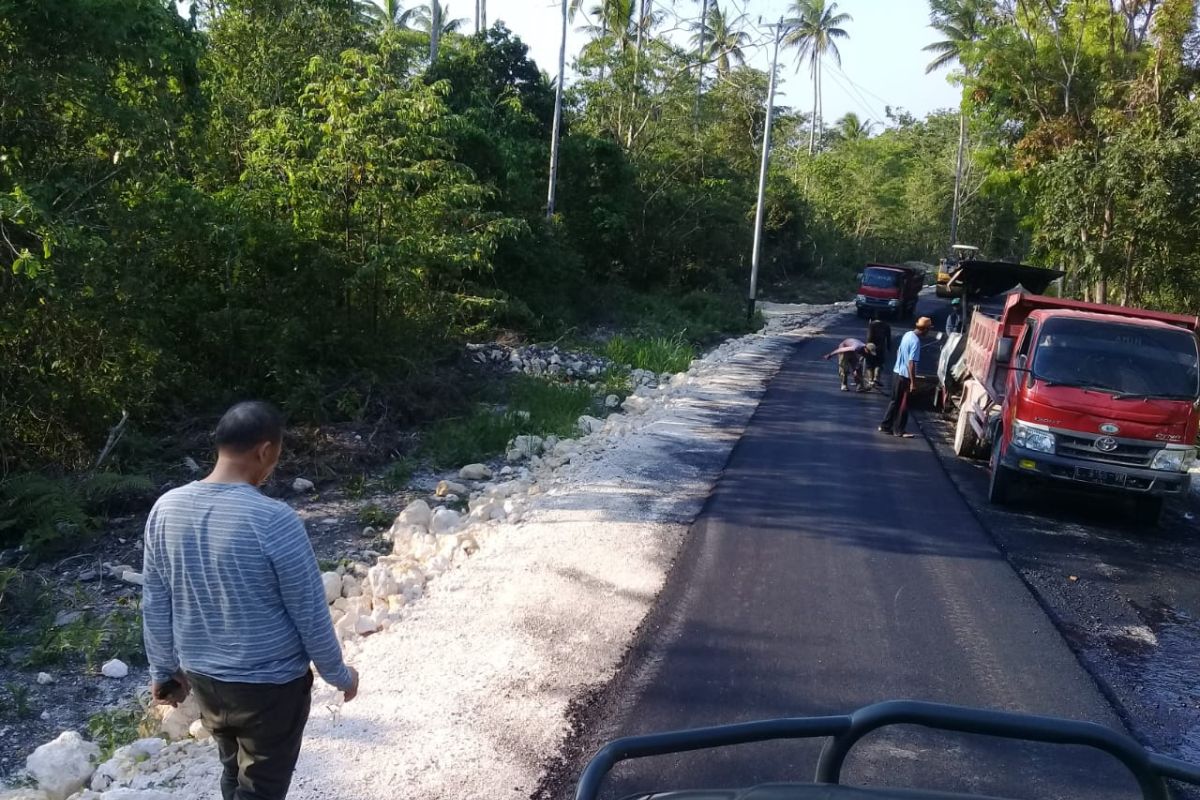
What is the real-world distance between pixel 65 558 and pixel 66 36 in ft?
15.9

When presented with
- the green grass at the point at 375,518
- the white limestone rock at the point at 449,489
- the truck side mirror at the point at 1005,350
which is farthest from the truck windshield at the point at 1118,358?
the green grass at the point at 375,518

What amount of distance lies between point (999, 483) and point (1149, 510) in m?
1.51

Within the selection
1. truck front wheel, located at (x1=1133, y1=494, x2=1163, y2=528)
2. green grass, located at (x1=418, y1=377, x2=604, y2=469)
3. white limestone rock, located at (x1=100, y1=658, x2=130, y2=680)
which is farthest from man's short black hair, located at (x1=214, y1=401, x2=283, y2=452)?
truck front wheel, located at (x1=1133, y1=494, x2=1163, y2=528)

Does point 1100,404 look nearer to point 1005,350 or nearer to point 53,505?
point 1005,350

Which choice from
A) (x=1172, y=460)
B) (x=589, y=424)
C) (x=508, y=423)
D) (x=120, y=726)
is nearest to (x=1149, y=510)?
(x=1172, y=460)

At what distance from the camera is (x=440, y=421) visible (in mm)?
12969

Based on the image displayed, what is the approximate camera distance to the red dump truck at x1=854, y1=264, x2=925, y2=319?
33.1 metres

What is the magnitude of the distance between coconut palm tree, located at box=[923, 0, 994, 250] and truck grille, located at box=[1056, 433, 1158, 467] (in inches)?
840

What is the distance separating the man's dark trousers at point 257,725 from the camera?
3.26 m

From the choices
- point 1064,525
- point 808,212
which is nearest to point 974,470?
point 1064,525

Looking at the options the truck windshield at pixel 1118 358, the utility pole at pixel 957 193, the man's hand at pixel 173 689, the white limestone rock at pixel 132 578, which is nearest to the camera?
the man's hand at pixel 173 689

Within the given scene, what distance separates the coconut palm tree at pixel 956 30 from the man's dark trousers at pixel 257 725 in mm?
28646

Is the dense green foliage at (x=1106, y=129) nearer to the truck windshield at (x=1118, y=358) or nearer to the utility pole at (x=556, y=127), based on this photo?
the truck windshield at (x=1118, y=358)

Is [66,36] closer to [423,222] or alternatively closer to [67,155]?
[67,155]
